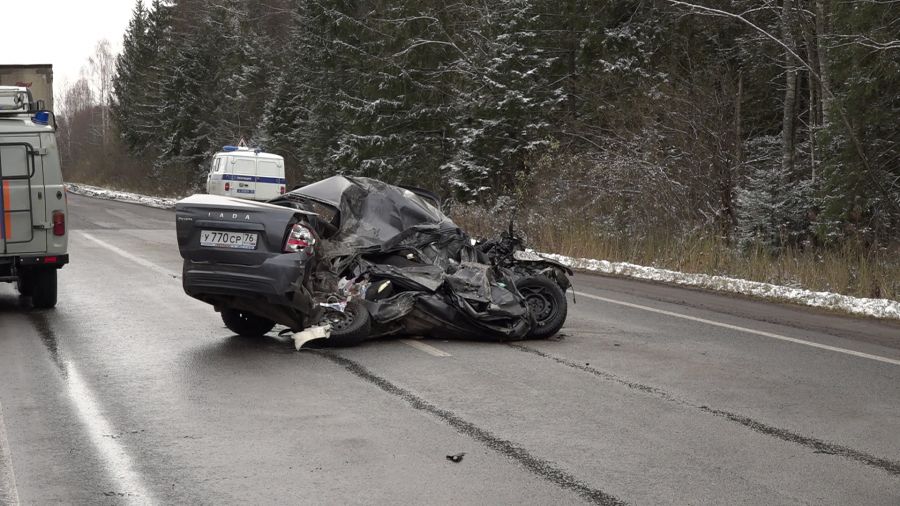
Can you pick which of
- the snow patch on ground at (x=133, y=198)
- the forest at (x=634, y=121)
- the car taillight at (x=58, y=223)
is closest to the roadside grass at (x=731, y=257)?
the forest at (x=634, y=121)

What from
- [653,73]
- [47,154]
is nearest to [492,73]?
[653,73]

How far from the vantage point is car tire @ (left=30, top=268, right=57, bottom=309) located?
11.4 meters

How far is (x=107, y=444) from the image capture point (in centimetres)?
566

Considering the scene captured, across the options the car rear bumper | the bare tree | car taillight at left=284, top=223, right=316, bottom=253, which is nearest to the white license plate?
the car rear bumper

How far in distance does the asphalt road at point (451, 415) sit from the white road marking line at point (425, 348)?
4 centimetres

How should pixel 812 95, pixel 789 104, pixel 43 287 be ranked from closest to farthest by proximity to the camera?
pixel 43 287
pixel 789 104
pixel 812 95

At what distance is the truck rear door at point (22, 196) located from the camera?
11.1 m

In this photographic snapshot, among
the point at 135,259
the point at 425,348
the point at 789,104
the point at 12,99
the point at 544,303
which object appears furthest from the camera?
the point at 789,104

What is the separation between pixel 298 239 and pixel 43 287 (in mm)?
4446

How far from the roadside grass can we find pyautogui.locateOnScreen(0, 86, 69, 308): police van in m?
A: 9.86

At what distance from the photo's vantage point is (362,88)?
34.9 m

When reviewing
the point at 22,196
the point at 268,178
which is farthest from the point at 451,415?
the point at 268,178

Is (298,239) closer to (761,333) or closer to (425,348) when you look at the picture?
(425,348)

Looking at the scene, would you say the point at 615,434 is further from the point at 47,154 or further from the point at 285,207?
the point at 47,154
